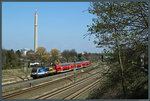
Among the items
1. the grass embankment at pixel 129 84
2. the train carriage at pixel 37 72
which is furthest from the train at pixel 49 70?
the grass embankment at pixel 129 84

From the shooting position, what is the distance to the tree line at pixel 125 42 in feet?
20.9

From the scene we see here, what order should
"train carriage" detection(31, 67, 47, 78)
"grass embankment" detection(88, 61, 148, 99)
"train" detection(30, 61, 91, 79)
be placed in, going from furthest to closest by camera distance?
"train" detection(30, 61, 91, 79) → "train carriage" detection(31, 67, 47, 78) → "grass embankment" detection(88, 61, 148, 99)

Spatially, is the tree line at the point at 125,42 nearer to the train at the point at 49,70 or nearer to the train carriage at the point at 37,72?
the train at the point at 49,70

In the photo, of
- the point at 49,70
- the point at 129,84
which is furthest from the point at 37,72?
the point at 129,84

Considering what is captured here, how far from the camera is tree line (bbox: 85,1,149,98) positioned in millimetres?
6371

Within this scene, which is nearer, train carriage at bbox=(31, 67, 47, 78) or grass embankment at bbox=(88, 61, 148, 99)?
grass embankment at bbox=(88, 61, 148, 99)

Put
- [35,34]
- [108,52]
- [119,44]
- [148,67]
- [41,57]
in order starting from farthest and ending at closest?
[35,34] → [41,57] → [108,52] → [119,44] → [148,67]

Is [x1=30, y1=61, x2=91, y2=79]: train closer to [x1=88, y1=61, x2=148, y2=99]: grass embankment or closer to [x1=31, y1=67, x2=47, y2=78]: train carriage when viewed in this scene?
[x1=31, y1=67, x2=47, y2=78]: train carriage

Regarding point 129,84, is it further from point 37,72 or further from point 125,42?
point 37,72

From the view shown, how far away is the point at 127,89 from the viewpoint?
652 centimetres

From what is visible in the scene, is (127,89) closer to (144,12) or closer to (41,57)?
(144,12)

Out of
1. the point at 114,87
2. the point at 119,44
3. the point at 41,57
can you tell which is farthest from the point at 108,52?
the point at 41,57

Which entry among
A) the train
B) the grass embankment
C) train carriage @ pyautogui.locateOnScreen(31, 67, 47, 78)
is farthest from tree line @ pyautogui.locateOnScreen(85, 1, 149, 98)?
train carriage @ pyautogui.locateOnScreen(31, 67, 47, 78)

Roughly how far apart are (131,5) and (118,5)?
0.59 metres
